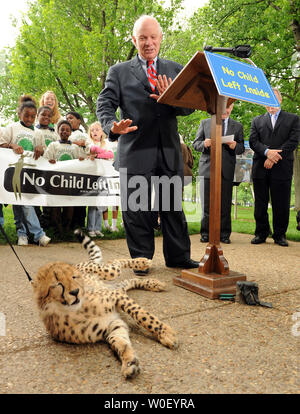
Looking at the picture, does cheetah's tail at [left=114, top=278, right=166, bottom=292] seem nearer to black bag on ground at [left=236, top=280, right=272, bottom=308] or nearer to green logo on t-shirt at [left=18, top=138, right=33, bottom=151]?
black bag on ground at [left=236, top=280, right=272, bottom=308]

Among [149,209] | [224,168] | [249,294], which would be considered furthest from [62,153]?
[249,294]

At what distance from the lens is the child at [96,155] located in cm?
678

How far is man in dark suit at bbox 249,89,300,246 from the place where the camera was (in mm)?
5969

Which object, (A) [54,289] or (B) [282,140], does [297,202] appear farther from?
(A) [54,289]

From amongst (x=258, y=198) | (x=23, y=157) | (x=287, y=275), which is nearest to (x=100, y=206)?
(x=23, y=157)

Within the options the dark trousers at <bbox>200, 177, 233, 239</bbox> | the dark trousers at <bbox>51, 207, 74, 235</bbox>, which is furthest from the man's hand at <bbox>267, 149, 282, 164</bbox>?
the dark trousers at <bbox>51, 207, 74, 235</bbox>

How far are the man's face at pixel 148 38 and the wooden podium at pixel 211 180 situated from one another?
714 millimetres

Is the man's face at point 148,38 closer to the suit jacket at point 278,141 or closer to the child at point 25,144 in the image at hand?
the child at point 25,144

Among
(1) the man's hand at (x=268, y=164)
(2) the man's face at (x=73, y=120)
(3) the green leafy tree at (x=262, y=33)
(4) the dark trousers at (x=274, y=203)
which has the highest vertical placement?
(3) the green leafy tree at (x=262, y=33)

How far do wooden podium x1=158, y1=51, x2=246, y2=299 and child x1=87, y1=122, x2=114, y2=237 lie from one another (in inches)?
142

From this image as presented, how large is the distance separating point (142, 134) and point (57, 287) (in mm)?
2327

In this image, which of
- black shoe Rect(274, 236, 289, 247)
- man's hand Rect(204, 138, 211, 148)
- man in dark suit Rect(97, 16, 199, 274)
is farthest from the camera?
man's hand Rect(204, 138, 211, 148)

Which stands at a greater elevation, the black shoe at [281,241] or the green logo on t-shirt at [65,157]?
the green logo on t-shirt at [65,157]

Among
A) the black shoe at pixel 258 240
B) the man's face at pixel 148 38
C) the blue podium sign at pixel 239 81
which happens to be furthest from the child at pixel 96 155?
the blue podium sign at pixel 239 81
